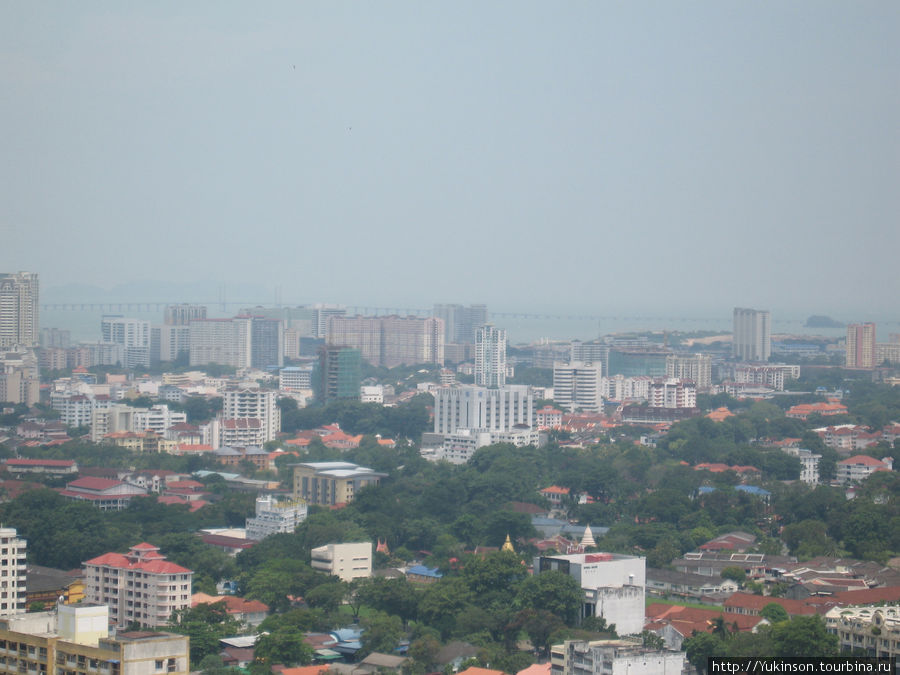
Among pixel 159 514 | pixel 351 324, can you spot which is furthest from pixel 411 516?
pixel 351 324

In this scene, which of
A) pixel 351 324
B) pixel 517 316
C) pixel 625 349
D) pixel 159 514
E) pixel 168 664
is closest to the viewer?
pixel 168 664

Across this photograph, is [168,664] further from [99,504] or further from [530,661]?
[99,504]

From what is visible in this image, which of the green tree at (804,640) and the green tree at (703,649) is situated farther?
the green tree at (703,649)

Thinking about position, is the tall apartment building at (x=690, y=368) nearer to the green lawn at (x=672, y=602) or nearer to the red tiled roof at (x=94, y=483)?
the red tiled roof at (x=94, y=483)

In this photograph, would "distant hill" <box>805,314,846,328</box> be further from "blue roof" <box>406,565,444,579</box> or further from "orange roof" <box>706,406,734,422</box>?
"blue roof" <box>406,565,444,579</box>

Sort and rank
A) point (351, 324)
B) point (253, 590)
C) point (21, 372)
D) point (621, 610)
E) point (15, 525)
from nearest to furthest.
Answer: point (621, 610)
point (253, 590)
point (15, 525)
point (21, 372)
point (351, 324)

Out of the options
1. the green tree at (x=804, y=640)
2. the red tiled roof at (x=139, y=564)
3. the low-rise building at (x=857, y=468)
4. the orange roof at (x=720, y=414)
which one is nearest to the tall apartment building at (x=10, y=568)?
the red tiled roof at (x=139, y=564)

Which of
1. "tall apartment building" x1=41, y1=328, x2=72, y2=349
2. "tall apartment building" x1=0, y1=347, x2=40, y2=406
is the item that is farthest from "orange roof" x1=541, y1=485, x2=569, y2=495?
"tall apartment building" x1=41, y1=328, x2=72, y2=349
